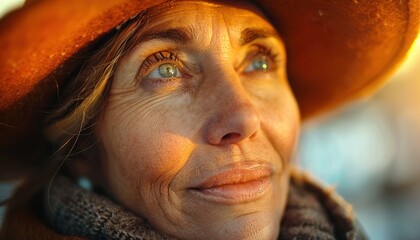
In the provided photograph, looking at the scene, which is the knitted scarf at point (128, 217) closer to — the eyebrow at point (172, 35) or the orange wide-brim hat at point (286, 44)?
the orange wide-brim hat at point (286, 44)

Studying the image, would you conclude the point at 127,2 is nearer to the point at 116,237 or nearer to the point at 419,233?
the point at 116,237

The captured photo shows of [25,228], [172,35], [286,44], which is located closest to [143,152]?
[172,35]

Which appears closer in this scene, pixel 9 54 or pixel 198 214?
pixel 9 54

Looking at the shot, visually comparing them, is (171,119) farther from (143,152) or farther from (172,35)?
(172,35)

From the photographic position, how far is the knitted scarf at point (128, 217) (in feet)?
4.61

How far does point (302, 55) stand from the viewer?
191 centimetres

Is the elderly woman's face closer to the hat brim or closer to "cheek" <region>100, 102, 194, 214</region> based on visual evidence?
"cheek" <region>100, 102, 194, 214</region>

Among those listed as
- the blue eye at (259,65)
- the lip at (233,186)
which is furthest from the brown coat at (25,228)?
the blue eye at (259,65)

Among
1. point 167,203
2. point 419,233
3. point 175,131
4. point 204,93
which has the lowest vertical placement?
point 419,233

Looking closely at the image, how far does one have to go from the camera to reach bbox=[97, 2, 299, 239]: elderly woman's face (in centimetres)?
139

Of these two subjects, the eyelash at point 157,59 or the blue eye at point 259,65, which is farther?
the blue eye at point 259,65

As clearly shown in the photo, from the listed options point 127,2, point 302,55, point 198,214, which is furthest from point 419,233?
point 127,2

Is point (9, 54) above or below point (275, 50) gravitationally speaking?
below

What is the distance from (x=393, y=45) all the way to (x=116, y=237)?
119 cm
